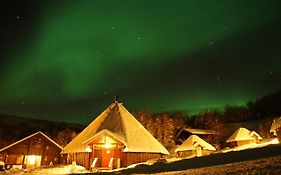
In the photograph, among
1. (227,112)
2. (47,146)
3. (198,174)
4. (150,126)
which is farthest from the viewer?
(227,112)

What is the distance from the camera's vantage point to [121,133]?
29.6 m

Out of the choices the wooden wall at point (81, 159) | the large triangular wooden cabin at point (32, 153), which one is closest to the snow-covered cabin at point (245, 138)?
the large triangular wooden cabin at point (32, 153)

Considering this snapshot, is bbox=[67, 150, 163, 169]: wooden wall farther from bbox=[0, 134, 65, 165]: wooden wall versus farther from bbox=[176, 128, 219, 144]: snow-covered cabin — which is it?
bbox=[176, 128, 219, 144]: snow-covered cabin

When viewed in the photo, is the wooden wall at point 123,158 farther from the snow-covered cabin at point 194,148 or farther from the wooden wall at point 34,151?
the snow-covered cabin at point 194,148

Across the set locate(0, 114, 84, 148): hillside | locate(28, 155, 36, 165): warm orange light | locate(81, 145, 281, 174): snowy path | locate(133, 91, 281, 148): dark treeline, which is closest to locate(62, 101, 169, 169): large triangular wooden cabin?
locate(81, 145, 281, 174): snowy path

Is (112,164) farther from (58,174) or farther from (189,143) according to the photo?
(189,143)

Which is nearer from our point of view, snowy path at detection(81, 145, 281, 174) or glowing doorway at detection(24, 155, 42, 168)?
snowy path at detection(81, 145, 281, 174)

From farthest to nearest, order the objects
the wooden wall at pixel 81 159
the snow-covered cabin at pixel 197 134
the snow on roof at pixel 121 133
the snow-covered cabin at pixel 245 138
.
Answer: the snow-covered cabin at pixel 197 134
the snow-covered cabin at pixel 245 138
the snow on roof at pixel 121 133
the wooden wall at pixel 81 159

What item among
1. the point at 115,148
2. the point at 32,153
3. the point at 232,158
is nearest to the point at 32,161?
the point at 32,153

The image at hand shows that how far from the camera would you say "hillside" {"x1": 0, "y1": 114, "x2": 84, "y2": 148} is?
7402 centimetres

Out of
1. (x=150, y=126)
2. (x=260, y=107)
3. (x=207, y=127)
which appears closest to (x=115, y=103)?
(x=150, y=126)

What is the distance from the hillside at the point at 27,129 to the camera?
243 ft

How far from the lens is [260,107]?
8688 centimetres

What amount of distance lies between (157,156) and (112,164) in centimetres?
577
